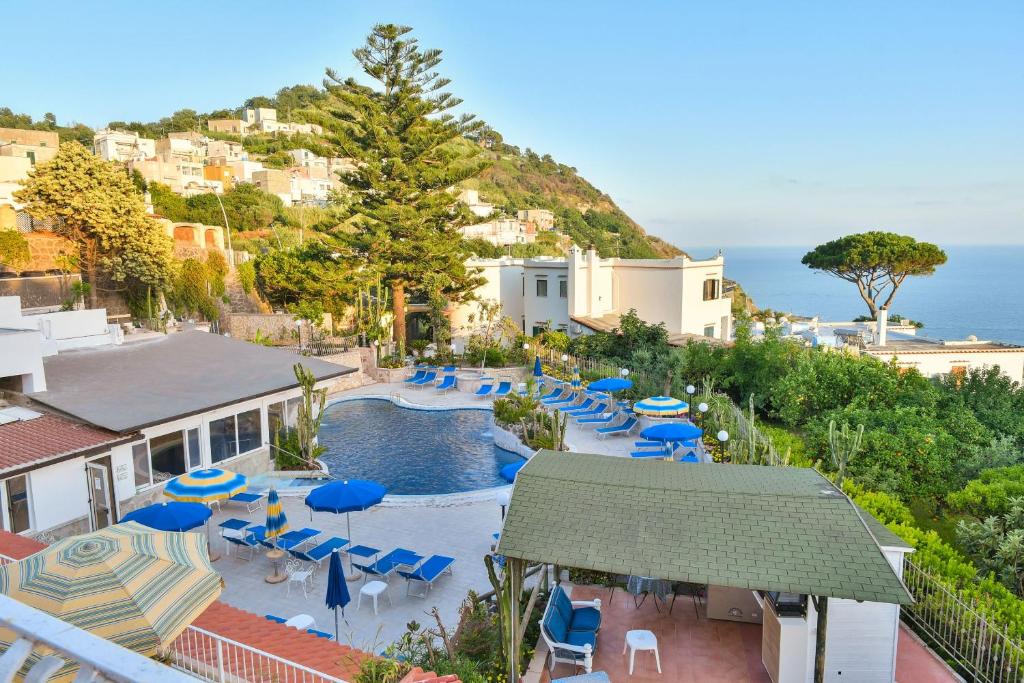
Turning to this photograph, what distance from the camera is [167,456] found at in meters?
12.1

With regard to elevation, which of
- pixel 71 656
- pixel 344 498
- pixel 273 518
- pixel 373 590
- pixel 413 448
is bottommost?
pixel 413 448

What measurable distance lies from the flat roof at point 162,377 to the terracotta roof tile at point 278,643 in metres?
5.42

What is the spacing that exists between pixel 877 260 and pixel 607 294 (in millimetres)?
20199

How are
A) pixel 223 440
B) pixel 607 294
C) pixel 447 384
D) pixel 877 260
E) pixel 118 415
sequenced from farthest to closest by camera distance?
pixel 877 260, pixel 607 294, pixel 447 384, pixel 223 440, pixel 118 415

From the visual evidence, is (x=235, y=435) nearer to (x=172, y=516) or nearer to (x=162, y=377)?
(x=162, y=377)

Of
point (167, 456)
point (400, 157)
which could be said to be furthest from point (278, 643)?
point (400, 157)

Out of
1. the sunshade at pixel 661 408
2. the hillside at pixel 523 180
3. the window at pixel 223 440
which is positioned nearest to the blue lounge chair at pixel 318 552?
the window at pixel 223 440

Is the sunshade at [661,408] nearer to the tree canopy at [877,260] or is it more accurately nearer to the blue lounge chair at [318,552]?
the blue lounge chair at [318,552]

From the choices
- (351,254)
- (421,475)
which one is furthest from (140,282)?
(421,475)

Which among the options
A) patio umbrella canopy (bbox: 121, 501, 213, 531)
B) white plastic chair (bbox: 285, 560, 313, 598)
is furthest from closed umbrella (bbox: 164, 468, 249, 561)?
white plastic chair (bbox: 285, 560, 313, 598)

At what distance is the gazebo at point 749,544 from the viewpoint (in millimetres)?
5305

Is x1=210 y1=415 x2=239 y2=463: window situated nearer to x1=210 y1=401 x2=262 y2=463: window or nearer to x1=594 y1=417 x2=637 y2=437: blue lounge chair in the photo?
x1=210 y1=401 x2=262 y2=463: window

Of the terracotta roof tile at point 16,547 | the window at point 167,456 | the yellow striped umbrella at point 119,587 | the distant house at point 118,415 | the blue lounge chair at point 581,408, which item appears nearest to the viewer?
the yellow striped umbrella at point 119,587

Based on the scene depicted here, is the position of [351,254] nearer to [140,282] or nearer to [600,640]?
[140,282]
